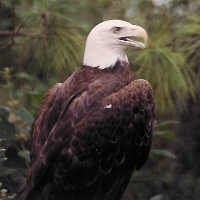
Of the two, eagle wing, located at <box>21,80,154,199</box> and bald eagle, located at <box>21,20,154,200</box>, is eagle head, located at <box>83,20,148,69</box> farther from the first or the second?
eagle wing, located at <box>21,80,154,199</box>

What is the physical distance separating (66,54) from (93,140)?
0.88m

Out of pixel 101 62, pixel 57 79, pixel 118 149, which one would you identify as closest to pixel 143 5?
pixel 57 79

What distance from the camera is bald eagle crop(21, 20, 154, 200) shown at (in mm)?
2365

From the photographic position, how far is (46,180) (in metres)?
2.42

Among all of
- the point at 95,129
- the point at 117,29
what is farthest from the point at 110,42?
the point at 95,129

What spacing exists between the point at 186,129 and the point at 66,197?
324 cm

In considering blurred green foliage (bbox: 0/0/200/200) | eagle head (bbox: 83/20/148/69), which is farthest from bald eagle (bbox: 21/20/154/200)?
blurred green foliage (bbox: 0/0/200/200)

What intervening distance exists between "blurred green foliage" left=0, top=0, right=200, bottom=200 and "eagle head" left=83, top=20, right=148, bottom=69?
0.45m

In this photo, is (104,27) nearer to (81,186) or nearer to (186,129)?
(81,186)

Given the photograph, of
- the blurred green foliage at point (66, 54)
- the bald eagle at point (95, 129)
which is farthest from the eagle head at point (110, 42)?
the blurred green foliage at point (66, 54)

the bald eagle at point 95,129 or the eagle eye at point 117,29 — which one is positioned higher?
the eagle eye at point 117,29

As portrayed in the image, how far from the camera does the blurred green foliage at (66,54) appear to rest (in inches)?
115

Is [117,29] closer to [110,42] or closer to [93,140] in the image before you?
[110,42]

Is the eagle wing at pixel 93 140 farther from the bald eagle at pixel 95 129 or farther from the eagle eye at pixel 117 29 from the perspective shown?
the eagle eye at pixel 117 29
